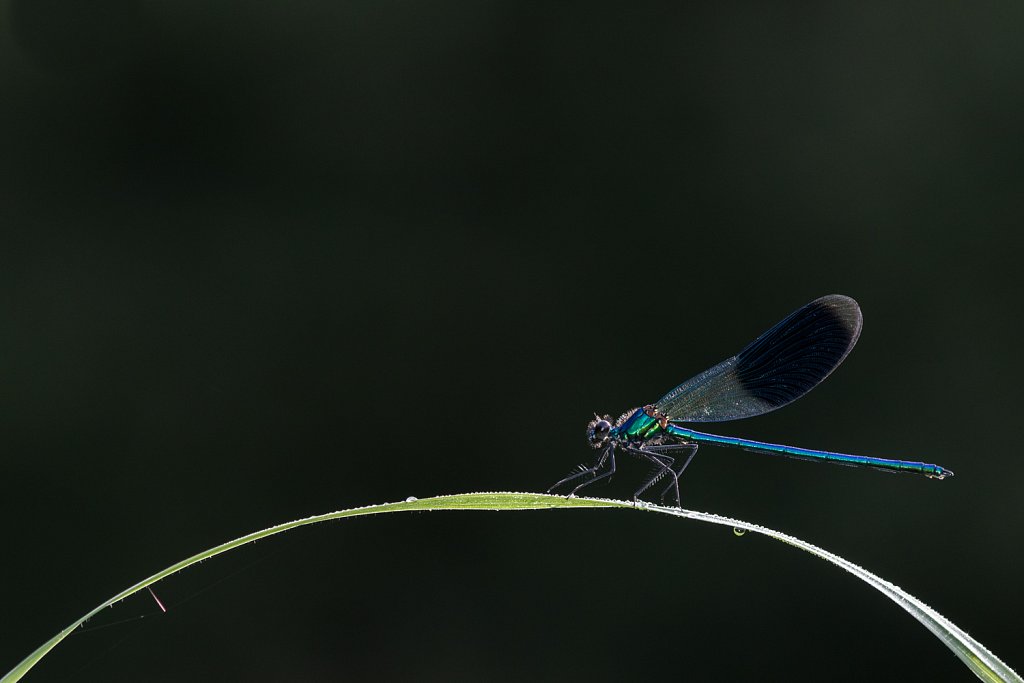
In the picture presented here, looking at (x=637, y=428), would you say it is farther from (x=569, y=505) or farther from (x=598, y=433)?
(x=569, y=505)

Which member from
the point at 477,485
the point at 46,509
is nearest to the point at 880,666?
the point at 477,485

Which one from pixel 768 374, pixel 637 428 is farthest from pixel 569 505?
pixel 768 374

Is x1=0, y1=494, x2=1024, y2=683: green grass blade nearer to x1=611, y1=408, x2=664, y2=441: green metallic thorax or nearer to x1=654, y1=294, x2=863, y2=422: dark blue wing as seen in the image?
x1=611, y1=408, x2=664, y2=441: green metallic thorax

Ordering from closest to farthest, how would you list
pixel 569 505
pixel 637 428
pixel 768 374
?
pixel 569 505, pixel 637 428, pixel 768 374

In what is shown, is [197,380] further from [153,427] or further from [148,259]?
[148,259]

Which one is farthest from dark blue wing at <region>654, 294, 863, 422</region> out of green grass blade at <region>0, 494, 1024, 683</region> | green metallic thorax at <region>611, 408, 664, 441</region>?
green grass blade at <region>0, 494, 1024, 683</region>

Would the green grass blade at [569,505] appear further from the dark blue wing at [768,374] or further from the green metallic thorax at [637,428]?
the dark blue wing at [768,374]
